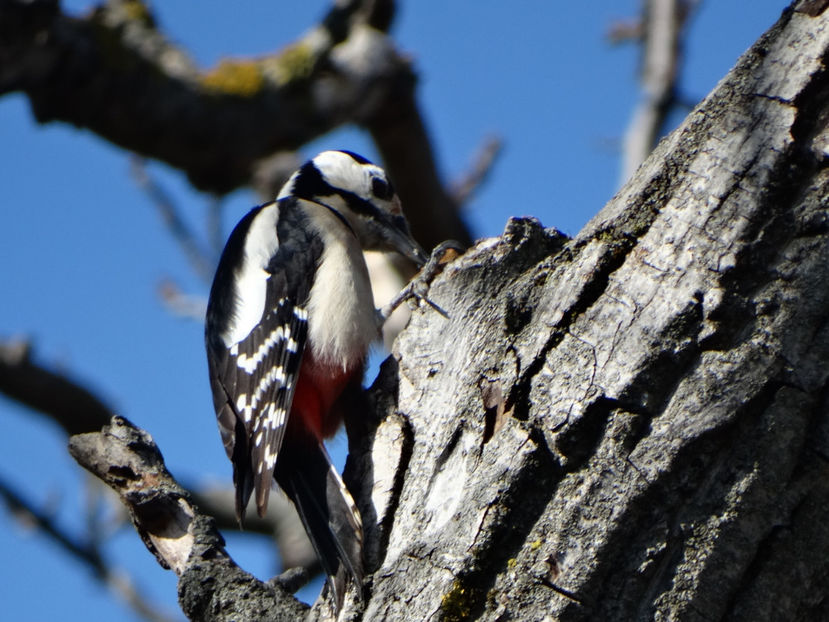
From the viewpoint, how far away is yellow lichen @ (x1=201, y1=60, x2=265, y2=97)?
4.35 metres

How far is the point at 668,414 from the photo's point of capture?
1.79 metres

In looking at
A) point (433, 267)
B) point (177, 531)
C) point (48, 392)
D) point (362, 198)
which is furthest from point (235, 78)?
point (177, 531)

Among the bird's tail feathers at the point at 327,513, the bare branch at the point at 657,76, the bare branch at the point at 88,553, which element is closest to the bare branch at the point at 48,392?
the bare branch at the point at 88,553

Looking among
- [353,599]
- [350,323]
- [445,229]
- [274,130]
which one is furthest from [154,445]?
[445,229]

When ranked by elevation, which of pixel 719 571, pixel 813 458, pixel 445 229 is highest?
pixel 445 229

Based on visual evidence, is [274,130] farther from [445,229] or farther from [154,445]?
[154,445]

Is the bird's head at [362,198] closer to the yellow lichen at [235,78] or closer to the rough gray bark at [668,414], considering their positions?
the yellow lichen at [235,78]

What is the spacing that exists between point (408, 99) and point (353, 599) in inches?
120

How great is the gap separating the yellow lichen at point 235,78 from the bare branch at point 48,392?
1450 millimetres

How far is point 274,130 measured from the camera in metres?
4.54

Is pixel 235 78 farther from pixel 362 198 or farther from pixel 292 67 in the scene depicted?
pixel 362 198

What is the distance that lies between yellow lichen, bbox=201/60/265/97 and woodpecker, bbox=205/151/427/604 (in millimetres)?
740

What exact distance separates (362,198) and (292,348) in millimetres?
1312

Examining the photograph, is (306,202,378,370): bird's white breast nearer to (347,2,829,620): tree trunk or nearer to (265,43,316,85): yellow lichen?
(347,2,829,620): tree trunk
